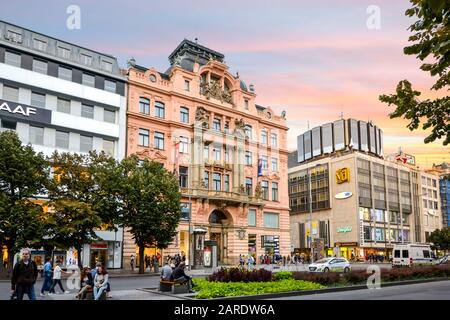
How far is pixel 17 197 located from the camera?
1361 inches

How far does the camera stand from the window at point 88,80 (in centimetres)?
4863

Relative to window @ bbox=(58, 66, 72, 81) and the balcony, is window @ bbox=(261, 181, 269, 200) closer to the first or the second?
the balcony

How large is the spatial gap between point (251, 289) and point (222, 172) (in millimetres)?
39302

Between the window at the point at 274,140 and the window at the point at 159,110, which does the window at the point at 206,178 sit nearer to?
the window at the point at 159,110

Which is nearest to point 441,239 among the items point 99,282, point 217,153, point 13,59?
point 217,153

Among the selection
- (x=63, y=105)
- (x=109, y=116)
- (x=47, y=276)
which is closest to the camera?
(x=47, y=276)

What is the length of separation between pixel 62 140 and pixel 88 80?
7061mm

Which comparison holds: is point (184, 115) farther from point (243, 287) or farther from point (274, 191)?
point (243, 287)

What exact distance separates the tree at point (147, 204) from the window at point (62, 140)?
929 cm

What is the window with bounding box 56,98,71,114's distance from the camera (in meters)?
46.8

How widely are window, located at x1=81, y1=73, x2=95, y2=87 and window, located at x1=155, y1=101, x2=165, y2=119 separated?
8.36 m

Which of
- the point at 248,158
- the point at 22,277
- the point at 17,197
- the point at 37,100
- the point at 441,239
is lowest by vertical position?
the point at 441,239

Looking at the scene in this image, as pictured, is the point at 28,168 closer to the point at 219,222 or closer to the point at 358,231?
the point at 219,222
